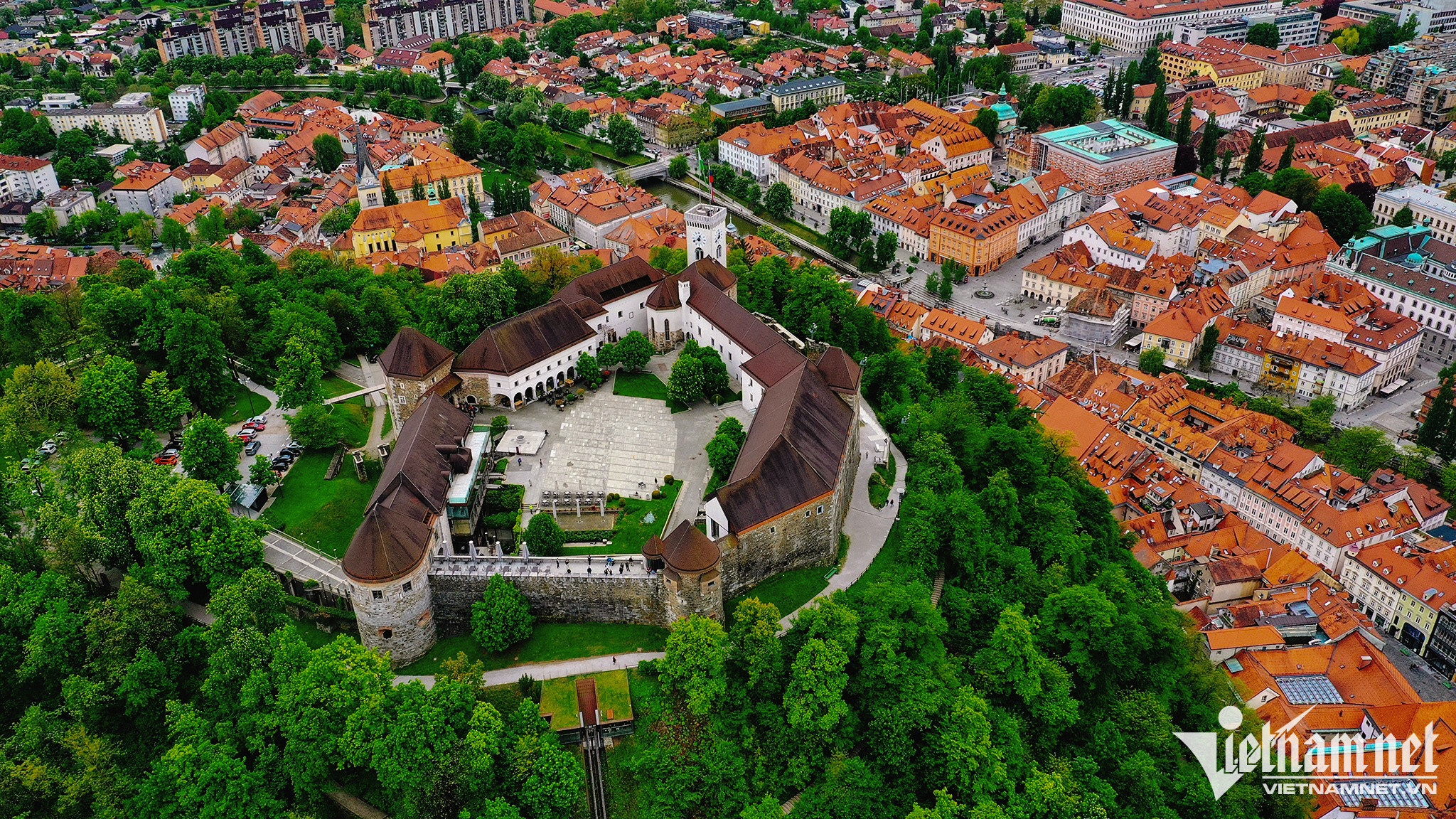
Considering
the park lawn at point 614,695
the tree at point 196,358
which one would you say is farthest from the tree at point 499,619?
the tree at point 196,358

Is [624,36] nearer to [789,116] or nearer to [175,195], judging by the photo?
[789,116]

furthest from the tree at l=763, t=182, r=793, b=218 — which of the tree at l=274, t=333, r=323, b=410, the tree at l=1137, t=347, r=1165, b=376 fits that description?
the tree at l=274, t=333, r=323, b=410

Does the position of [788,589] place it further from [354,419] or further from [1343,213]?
[1343,213]

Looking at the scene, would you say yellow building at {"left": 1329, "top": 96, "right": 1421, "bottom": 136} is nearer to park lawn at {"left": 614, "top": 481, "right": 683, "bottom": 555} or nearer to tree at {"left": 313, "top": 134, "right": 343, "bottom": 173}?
park lawn at {"left": 614, "top": 481, "right": 683, "bottom": 555}

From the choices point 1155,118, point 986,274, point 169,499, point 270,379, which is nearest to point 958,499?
point 169,499

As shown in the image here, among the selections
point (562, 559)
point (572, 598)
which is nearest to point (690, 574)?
point (572, 598)

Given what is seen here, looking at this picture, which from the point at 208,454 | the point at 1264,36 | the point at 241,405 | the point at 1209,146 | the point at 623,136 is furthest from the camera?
the point at 1264,36
